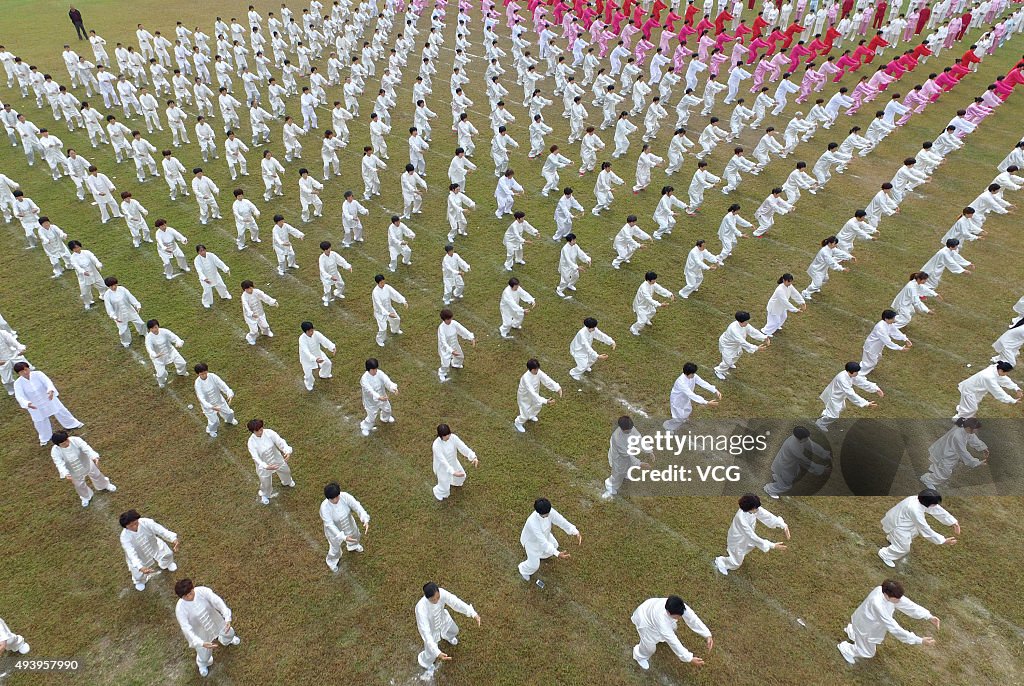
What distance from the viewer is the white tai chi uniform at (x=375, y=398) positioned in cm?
948

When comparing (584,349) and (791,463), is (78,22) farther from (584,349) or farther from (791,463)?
(791,463)

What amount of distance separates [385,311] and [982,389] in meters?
9.62

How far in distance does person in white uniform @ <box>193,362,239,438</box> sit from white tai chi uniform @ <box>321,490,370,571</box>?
10.3 feet

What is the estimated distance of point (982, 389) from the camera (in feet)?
30.7

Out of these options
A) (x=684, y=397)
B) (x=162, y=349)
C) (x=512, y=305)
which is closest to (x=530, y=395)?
(x=684, y=397)

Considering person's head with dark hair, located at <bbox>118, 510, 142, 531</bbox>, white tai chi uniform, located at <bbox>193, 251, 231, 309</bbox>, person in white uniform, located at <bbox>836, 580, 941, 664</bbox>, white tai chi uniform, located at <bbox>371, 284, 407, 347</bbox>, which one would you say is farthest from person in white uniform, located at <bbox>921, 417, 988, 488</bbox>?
white tai chi uniform, located at <bbox>193, 251, 231, 309</bbox>

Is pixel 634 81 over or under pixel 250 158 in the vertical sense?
over

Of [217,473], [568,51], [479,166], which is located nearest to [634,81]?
[568,51]

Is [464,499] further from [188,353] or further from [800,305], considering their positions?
[800,305]

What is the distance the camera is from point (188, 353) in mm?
Result: 11812

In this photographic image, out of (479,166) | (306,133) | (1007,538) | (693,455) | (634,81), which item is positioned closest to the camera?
(1007,538)

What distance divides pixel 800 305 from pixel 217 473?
10428mm

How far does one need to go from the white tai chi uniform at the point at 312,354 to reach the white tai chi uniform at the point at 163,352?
2.11 meters

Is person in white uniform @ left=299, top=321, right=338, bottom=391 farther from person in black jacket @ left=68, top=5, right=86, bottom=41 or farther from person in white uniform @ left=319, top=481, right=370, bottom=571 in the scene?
person in black jacket @ left=68, top=5, right=86, bottom=41
